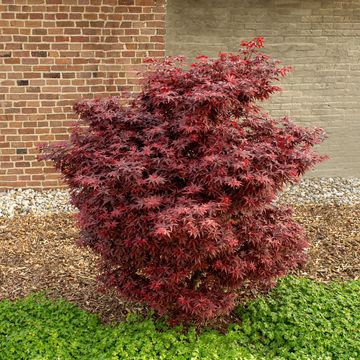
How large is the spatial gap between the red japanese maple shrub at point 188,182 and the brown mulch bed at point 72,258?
736mm

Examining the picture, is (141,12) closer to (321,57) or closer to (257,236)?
(321,57)

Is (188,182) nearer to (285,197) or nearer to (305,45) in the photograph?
(285,197)

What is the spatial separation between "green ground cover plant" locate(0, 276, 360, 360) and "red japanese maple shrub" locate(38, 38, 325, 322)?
0.25 m

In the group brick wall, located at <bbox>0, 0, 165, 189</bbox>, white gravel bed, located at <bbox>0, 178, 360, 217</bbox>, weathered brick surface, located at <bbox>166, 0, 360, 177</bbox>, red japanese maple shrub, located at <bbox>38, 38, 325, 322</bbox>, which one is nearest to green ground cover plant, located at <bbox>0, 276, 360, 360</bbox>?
red japanese maple shrub, located at <bbox>38, 38, 325, 322</bbox>

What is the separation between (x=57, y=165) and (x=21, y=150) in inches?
125

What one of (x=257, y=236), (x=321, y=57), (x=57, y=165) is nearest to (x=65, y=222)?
(x=57, y=165)

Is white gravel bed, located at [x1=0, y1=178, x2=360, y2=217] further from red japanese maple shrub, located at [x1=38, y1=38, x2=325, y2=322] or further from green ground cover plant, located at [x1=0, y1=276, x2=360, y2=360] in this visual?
red japanese maple shrub, located at [x1=38, y1=38, x2=325, y2=322]

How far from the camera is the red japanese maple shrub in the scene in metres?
3.30

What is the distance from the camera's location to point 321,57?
782 cm

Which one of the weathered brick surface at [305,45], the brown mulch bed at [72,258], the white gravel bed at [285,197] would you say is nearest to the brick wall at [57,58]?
the white gravel bed at [285,197]

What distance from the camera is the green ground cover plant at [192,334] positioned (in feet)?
12.0

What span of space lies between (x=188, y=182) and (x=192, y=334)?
45.9 inches

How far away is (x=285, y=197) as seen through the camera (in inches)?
283

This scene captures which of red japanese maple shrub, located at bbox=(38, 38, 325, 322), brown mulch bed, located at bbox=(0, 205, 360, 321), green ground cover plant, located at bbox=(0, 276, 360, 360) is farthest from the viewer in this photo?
brown mulch bed, located at bbox=(0, 205, 360, 321)
